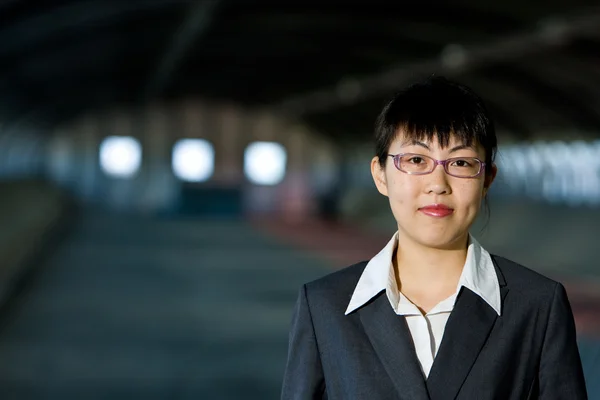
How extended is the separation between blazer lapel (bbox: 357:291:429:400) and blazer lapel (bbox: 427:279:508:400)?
0.13 feet

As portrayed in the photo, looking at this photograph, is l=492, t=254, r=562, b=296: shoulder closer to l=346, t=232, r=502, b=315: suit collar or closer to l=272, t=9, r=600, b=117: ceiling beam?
l=346, t=232, r=502, b=315: suit collar

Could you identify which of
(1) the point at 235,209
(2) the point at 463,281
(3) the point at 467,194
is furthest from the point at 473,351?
(1) the point at 235,209

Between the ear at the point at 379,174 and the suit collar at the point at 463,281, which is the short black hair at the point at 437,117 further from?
the suit collar at the point at 463,281

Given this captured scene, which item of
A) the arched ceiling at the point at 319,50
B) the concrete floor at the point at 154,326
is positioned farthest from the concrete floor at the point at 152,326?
the arched ceiling at the point at 319,50

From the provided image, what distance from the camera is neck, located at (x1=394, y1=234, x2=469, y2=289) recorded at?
278 cm

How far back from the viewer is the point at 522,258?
22.5 metres

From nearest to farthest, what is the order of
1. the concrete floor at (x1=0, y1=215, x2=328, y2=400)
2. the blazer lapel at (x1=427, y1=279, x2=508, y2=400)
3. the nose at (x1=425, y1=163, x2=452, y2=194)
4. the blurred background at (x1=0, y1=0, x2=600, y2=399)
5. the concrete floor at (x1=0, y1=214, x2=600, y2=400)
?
the blazer lapel at (x1=427, y1=279, x2=508, y2=400) → the nose at (x1=425, y1=163, x2=452, y2=194) → the concrete floor at (x1=0, y1=214, x2=600, y2=400) → the concrete floor at (x1=0, y1=215, x2=328, y2=400) → the blurred background at (x1=0, y1=0, x2=600, y2=399)

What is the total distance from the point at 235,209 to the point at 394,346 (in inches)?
1869

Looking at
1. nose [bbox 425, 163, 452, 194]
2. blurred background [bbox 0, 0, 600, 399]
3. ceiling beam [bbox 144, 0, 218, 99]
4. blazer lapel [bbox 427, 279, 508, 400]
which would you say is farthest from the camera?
ceiling beam [bbox 144, 0, 218, 99]

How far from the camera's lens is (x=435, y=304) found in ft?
8.98

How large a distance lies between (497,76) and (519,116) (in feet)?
24.9

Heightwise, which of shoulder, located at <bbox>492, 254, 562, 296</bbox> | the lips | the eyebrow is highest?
the eyebrow

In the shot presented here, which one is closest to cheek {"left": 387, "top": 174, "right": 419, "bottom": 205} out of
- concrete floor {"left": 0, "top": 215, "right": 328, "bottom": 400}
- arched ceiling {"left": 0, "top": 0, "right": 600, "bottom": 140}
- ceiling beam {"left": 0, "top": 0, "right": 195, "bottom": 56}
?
concrete floor {"left": 0, "top": 215, "right": 328, "bottom": 400}

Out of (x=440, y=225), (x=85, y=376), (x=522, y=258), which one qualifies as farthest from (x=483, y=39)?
(x=440, y=225)
